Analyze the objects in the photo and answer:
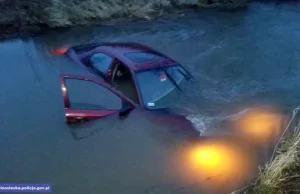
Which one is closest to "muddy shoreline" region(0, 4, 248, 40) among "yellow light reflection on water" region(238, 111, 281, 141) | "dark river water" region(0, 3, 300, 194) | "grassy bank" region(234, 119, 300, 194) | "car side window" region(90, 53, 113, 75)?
"dark river water" region(0, 3, 300, 194)

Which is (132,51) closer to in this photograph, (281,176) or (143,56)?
(143,56)

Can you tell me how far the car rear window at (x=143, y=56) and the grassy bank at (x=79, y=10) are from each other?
579cm

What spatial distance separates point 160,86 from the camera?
7.58 meters

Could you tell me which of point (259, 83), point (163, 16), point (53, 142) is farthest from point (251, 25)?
point (53, 142)

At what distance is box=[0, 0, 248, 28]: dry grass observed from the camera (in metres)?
13.2

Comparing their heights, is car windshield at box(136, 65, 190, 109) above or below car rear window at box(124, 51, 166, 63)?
below

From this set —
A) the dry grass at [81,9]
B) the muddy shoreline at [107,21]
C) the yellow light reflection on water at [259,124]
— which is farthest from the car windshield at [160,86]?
the dry grass at [81,9]

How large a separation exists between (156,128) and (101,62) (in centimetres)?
216

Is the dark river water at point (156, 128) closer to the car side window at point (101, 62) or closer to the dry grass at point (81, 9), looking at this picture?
the car side window at point (101, 62)

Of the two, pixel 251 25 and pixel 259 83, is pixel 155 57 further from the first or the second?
pixel 251 25

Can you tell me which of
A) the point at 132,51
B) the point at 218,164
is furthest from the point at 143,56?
the point at 218,164

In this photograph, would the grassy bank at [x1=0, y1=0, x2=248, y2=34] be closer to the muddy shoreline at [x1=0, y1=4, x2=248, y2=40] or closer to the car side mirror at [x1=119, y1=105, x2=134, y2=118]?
the muddy shoreline at [x1=0, y1=4, x2=248, y2=40]

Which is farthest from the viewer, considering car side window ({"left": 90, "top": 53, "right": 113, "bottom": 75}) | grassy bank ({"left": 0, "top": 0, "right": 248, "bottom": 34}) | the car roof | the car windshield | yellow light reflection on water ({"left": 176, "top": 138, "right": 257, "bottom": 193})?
grassy bank ({"left": 0, "top": 0, "right": 248, "bottom": 34})

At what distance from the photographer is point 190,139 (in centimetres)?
680
